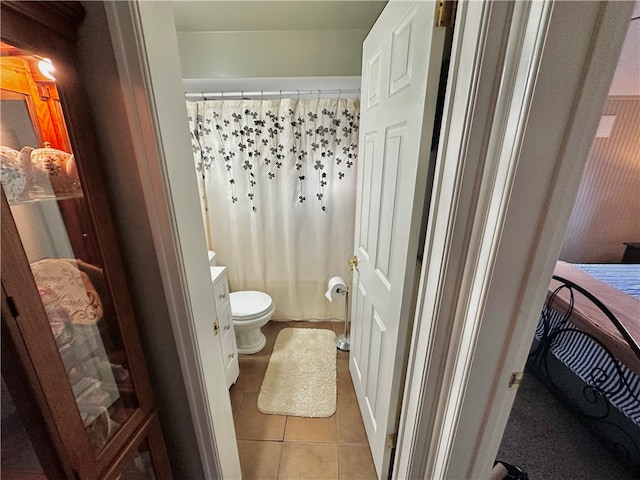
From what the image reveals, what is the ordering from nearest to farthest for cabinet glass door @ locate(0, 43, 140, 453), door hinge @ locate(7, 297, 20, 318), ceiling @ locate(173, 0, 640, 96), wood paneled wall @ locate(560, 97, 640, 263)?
door hinge @ locate(7, 297, 20, 318)
cabinet glass door @ locate(0, 43, 140, 453)
ceiling @ locate(173, 0, 640, 96)
wood paneled wall @ locate(560, 97, 640, 263)

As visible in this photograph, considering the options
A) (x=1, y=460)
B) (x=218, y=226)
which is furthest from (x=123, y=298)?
(x=218, y=226)

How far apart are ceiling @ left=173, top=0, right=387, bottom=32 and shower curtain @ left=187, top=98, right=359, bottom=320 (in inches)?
17.4

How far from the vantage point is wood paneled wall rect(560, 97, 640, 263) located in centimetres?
304

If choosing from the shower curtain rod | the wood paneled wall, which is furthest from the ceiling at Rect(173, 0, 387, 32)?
the wood paneled wall

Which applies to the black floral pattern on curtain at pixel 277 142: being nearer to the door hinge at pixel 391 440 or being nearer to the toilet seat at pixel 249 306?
the toilet seat at pixel 249 306

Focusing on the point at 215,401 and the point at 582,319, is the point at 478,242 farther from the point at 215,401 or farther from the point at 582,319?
the point at 582,319

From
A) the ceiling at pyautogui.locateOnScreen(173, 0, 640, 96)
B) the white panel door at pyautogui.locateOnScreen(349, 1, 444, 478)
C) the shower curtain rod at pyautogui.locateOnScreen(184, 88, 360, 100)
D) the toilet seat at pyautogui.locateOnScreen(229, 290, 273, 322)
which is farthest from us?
the shower curtain rod at pyautogui.locateOnScreen(184, 88, 360, 100)

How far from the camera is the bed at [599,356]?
1324 millimetres

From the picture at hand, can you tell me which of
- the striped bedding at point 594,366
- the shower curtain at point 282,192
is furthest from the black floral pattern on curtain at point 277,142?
the striped bedding at point 594,366

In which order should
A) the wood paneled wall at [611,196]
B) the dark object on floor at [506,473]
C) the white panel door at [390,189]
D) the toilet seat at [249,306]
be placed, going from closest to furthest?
the white panel door at [390,189] < the dark object on floor at [506,473] < the toilet seat at [249,306] < the wood paneled wall at [611,196]

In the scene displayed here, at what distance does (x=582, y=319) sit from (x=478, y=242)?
1512 millimetres

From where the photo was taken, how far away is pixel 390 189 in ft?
3.40

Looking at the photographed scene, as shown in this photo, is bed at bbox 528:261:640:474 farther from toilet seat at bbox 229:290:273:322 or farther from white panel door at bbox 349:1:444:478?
toilet seat at bbox 229:290:273:322

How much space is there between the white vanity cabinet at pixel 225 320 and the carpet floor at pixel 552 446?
162 cm
